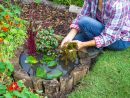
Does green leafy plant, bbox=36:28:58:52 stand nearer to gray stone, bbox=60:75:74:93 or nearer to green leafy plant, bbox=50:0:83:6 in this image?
gray stone, bbox=60:75:74:93

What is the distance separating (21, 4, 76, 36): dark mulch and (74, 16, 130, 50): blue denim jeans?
0.42 m

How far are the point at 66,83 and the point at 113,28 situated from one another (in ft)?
2.42

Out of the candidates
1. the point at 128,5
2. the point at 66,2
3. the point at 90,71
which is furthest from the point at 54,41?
the point at 66,2

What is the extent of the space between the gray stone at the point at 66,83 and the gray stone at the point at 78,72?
50 millimetres

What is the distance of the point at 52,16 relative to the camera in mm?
4633

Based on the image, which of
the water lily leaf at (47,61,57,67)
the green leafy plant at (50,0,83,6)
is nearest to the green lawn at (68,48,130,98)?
the water lily leaf at (47,61,57,67)

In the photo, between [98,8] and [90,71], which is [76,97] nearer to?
[90,71]

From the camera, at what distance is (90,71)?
385 centimetres

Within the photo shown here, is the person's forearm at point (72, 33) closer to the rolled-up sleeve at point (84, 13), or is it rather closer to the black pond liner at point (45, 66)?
the rolled-up sleeve at point (84, 13)

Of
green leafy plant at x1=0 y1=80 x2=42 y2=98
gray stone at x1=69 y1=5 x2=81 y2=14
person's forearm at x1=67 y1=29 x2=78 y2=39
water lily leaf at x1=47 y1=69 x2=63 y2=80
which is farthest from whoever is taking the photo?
gray stone at x1=69 y1=5 x2=81 y2=14

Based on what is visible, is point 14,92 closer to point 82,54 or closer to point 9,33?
point 82,54

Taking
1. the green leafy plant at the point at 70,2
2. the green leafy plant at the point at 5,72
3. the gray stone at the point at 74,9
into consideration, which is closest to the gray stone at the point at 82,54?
the green leafy plant at the point at 5,72

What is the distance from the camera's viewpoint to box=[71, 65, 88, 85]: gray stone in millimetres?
3488

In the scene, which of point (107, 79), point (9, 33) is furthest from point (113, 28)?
point (9, 33)
